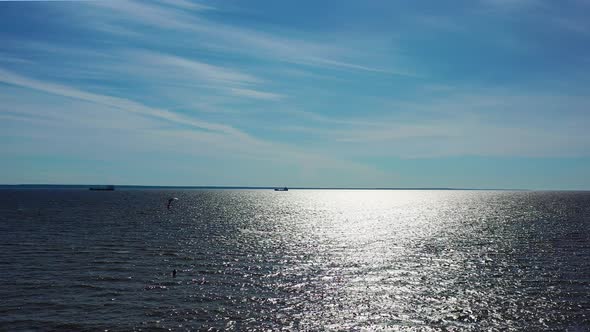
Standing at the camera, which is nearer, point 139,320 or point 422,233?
point 139,320

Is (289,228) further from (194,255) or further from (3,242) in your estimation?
(3,242)

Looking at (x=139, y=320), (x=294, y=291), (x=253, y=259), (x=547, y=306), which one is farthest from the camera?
(x=253, y=259)

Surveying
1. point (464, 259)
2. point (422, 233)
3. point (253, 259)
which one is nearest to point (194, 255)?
point (253, 259)

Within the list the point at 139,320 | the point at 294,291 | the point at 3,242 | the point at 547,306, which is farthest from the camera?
the point at 3,242

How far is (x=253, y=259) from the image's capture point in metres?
64.2

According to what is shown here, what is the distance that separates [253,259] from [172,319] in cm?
2762

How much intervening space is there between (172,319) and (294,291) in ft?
45.5

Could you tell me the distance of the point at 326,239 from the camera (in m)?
90.2

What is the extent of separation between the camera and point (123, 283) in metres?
47.3

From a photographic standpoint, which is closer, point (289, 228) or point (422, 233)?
point (422, 233)

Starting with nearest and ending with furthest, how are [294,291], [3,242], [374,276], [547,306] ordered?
[547,306] → [294,291] → [374,276] → [3,242]

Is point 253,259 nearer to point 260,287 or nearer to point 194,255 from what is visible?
point 194,255

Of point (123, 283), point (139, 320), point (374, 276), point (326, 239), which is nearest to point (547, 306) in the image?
point (374, 276)

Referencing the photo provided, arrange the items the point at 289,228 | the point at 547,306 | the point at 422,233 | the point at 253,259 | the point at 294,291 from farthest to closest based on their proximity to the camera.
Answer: the point at 289,228, the point at 422,233, the point at 253,259, the point at 294,291, the point at 547,306
